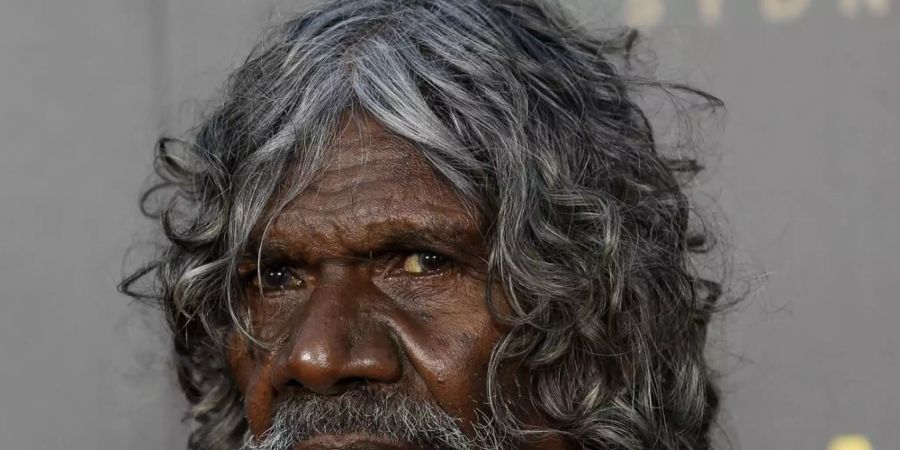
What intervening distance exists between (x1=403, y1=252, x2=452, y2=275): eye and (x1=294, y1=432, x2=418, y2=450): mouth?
1.04ft

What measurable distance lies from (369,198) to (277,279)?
293mm

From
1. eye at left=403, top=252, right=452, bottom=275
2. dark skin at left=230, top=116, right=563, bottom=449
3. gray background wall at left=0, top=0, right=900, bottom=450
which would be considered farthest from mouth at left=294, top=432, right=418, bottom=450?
gray background wall at left=0, top=0, right=900, bottom=450

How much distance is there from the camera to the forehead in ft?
7.80

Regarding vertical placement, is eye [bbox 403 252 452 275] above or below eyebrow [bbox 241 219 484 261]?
below

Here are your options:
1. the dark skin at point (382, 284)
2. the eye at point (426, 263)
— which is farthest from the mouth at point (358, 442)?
the eye at point (426, 263)

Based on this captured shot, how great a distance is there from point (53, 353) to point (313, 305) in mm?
1225

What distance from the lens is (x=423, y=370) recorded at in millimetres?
2330

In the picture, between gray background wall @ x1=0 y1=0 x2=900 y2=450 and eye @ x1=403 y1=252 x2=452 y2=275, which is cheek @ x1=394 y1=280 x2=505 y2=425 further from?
gray background wall @ x1=0 y1=0 x2=900 y2=450

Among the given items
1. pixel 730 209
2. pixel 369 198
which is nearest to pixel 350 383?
pixel 369 198

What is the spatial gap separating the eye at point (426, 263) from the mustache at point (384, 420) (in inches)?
9.5

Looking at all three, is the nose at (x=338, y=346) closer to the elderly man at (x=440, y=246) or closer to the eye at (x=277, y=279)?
the elderly man at (x=440, y=246)

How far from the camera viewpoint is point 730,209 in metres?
3.44

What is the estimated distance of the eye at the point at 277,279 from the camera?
8.32 ft

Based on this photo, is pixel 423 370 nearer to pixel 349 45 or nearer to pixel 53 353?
pixel 349 45
